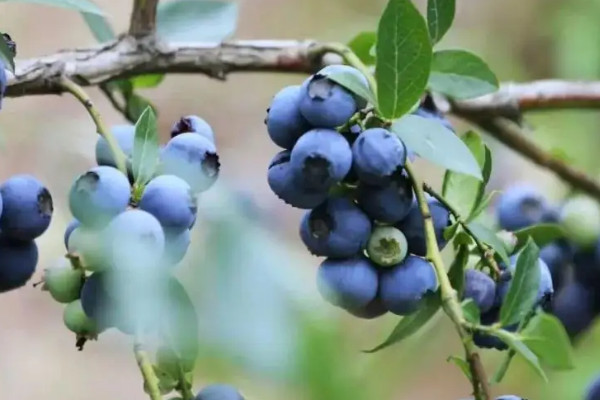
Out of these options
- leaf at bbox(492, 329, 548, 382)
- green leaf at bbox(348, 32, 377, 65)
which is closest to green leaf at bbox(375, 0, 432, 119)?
leaf at bbox(492, 329, 548, 382)

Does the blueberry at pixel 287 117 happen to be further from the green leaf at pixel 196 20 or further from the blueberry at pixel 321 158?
the green leaf at pixel 196 20

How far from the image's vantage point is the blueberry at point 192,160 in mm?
443

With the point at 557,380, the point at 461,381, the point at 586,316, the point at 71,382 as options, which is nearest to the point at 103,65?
the point at 586,316

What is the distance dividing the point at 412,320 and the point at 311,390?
25cm

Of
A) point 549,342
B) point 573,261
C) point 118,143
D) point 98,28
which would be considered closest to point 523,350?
point 549,342

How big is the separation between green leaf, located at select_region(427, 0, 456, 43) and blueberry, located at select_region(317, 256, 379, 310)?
0.14 metres

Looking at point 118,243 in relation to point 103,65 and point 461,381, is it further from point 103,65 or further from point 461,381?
point 461,381

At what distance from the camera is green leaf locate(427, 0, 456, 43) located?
0.50 metres

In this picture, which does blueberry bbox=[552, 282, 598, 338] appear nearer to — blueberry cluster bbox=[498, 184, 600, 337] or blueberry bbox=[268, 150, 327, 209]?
blueberry cluster bbox=[498, 184, 600, 337]

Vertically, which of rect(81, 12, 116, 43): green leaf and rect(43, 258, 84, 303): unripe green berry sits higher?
rect(81, 12, 116, 43): green leaf

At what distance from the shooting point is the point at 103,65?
59cm

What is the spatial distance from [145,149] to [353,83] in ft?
0.32

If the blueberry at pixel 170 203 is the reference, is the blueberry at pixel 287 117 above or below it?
above

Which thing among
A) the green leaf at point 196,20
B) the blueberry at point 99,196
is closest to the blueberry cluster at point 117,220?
the blueberry at point 99,196
